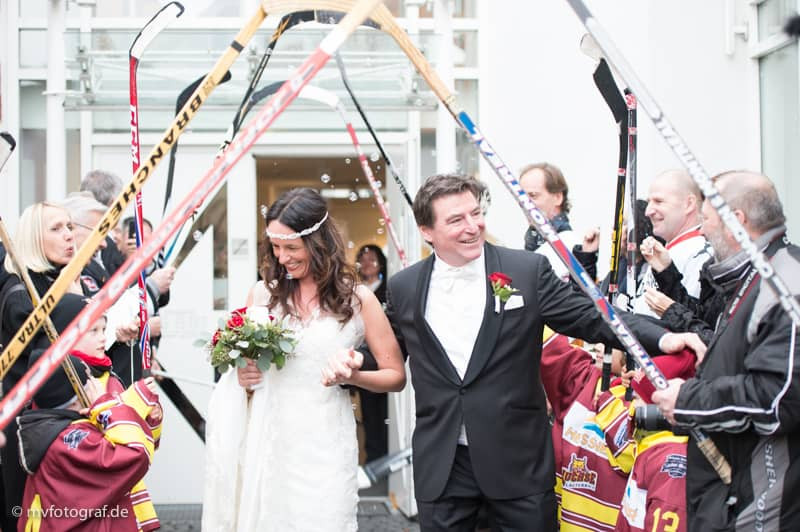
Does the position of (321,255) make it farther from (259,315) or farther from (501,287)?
(501,287)

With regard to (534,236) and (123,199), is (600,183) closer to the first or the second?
(534,236)

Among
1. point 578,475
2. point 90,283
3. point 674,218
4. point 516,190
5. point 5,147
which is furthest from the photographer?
point 90,283

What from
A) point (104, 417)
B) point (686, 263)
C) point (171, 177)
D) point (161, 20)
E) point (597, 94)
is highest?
point (597, 94)

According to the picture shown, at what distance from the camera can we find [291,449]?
422 centimetres

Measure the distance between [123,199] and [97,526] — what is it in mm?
1906

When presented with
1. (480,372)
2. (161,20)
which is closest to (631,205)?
(480,372)

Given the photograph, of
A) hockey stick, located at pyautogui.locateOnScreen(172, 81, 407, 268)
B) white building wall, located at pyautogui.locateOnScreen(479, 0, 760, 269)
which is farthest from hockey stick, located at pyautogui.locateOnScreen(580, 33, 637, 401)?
white building wall, located at pyautogui.locateOnScreen(479, 0, 760, 269)

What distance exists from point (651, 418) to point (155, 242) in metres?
2.06

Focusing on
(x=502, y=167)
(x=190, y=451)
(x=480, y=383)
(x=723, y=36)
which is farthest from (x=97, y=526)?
(x=723, y=36)

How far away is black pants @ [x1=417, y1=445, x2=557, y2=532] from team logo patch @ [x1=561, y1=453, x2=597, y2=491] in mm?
431

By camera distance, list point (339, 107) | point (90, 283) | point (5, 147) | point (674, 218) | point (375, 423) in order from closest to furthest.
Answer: point (5, 147), point (674, 218), point (90, 283), point (339, 107), point (375, 423)

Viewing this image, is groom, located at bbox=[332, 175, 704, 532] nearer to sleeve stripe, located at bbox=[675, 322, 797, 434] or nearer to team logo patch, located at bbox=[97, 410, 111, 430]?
sleeve stripe, located at bbox=[675, 322, 797, 434]

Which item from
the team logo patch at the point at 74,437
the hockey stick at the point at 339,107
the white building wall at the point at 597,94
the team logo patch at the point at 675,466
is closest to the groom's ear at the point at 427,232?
the team logo patch at the point at 675,466

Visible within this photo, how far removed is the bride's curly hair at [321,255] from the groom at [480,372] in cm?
39
